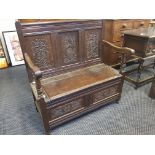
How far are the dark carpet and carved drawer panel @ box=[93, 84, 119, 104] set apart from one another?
0.18 meters

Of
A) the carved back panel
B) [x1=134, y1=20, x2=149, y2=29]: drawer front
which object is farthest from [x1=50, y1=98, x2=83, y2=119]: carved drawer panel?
[x1=134, y1=20, x2=149, y2=29]: drawer front

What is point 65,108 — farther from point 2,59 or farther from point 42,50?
point 2,59

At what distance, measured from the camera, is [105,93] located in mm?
1659

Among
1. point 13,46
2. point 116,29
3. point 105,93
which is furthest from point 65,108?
point 13,46

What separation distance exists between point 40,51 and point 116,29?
4.50 feet

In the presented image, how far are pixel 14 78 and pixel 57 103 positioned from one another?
5.04 feet

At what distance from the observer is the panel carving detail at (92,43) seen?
1.74 meters

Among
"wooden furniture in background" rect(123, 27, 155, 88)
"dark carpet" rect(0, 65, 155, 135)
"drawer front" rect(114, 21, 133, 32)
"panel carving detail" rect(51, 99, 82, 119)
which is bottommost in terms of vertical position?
"dark carpet" rect(0, 65, 155, 135)

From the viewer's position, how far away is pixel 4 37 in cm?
281

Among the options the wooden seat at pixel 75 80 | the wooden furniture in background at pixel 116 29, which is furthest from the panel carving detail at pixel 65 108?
the wooden furniture in background at pixel 116 29

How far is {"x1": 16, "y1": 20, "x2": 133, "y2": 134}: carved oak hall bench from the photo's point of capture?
1.37 meters

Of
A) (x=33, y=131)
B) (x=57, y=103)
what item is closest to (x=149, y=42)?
(x=57, y=103)

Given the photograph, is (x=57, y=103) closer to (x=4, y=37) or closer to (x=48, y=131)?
(x=48, y=131)

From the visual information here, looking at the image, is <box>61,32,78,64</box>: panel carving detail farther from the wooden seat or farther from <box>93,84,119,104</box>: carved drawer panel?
<box>93,84,119,104</box>: carved drawer panel
